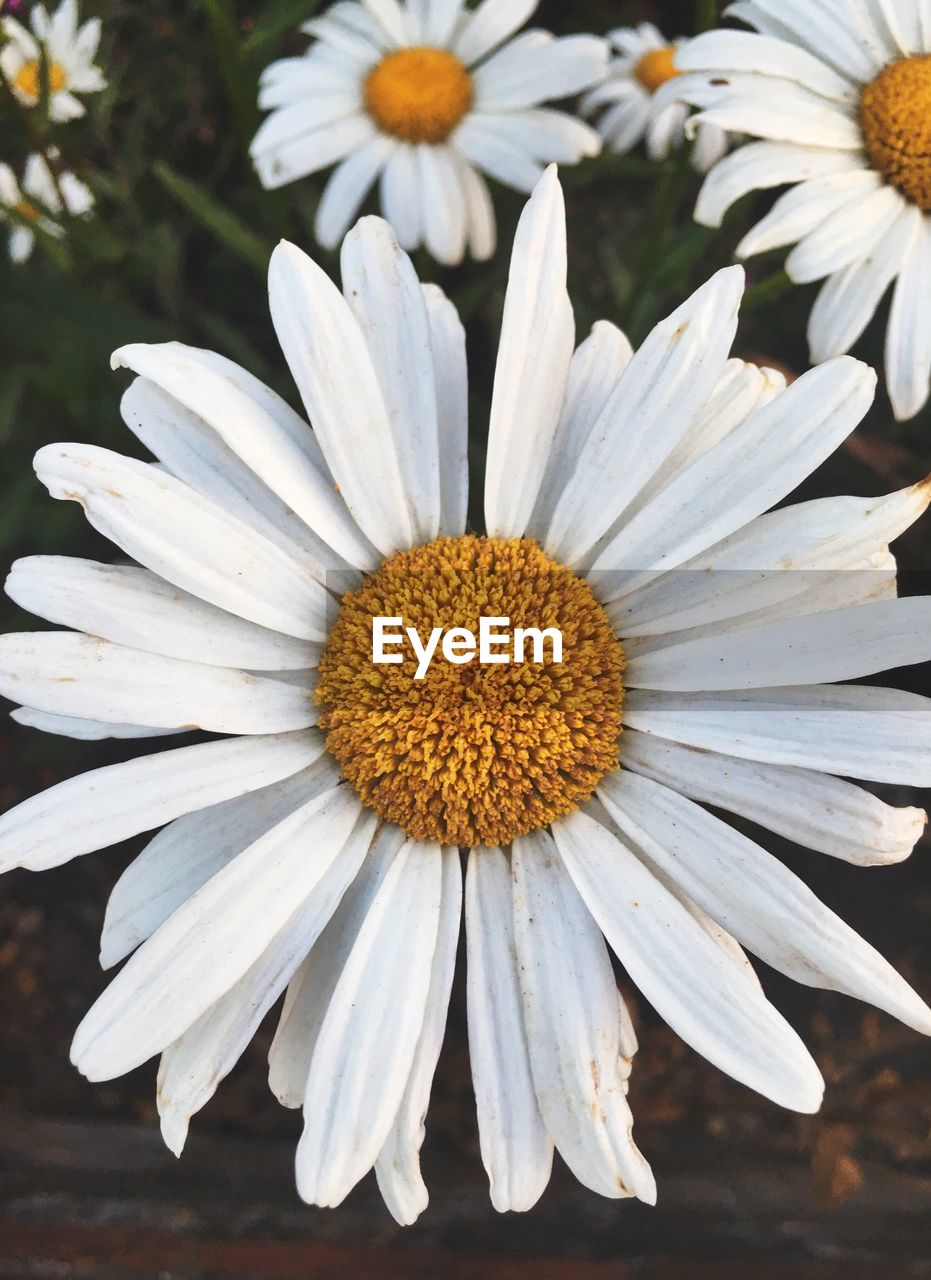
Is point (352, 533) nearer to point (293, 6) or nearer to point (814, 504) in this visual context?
point (814, 504)

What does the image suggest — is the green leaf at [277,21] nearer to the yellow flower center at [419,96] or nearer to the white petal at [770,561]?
the yellow flower center at [419,96]

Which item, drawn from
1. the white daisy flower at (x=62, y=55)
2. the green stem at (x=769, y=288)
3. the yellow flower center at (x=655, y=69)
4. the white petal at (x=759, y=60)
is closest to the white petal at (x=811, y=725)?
the green stem at (x=769, y=288)

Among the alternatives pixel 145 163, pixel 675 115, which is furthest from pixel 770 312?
pixel 145 163

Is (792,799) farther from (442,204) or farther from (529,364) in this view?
(442,204)

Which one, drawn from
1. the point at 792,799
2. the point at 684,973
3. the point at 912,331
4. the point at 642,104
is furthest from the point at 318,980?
the point at 642,104

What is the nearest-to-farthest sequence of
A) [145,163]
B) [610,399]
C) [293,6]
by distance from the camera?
[610,399], [293,6], [145,163]

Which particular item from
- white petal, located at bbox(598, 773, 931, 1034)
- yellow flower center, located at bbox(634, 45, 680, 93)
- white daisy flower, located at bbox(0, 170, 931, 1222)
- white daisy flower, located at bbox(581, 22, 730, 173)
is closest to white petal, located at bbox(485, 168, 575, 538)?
white daisy flower, located at bbox(0, 170, 931, 1222)
